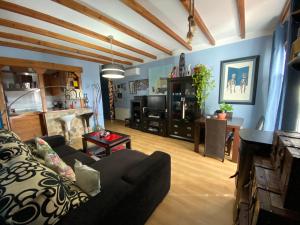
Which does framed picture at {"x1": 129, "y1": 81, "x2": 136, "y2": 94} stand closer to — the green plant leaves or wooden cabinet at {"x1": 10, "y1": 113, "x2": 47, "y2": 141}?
the green plant leaves

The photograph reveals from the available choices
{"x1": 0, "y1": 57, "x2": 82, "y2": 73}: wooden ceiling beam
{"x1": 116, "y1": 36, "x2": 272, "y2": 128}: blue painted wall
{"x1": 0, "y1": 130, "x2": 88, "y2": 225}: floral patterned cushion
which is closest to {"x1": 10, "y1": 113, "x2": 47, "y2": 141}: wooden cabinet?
{"x1": 0, "y1": 57, "x2": 82, "y2": 73}: wooden ceiling beam

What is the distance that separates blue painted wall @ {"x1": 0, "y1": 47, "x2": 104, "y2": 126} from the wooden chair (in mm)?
3767

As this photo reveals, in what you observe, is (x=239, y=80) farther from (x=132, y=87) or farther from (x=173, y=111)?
(x=132, y=87)

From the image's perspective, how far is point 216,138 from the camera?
8.50 feet

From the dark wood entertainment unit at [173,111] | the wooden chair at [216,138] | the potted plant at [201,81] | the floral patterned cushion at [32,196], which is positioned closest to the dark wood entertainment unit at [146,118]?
the dark wood entertainment unit at [173,111]

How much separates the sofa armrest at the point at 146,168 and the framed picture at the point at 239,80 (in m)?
2.51

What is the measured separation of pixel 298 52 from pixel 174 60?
10.8 ft

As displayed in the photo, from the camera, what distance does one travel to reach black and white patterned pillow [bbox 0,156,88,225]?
2.07 feet

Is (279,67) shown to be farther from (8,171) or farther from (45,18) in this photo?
(45,18)

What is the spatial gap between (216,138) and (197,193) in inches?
44.7

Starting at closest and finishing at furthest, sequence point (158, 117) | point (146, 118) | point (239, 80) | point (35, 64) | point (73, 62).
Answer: point (239, 80) < point (35, 64) < point (73, 62) < point (158, 117) < point (146, 118)

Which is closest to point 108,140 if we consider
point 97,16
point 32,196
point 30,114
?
point 32,196

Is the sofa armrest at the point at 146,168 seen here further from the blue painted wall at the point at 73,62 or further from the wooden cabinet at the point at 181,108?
the blue painted wall at the point at 73,62

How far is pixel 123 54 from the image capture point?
4.00 m
